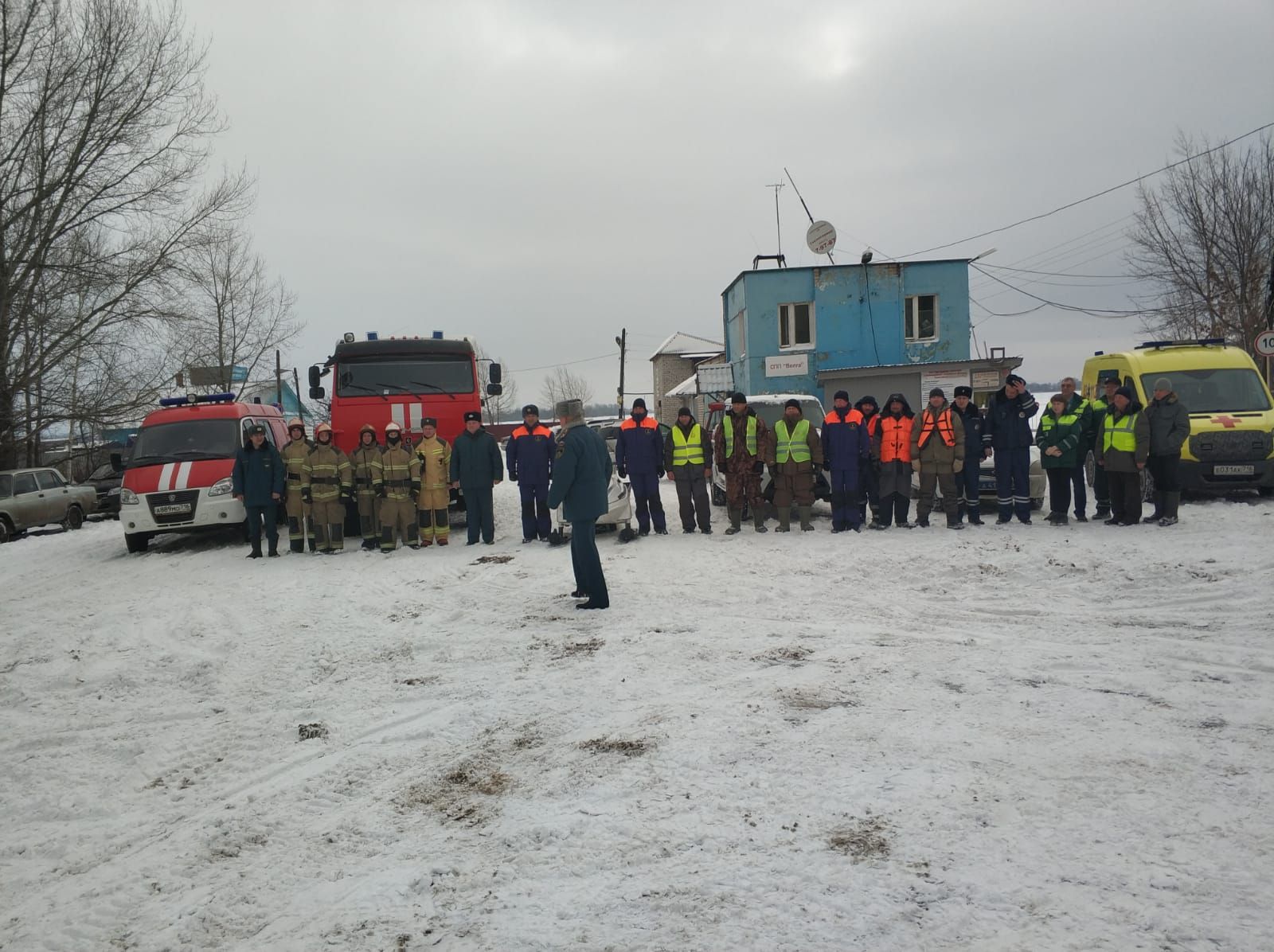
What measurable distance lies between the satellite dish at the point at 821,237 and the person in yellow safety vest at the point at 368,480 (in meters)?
19.5

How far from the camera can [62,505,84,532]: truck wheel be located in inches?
778

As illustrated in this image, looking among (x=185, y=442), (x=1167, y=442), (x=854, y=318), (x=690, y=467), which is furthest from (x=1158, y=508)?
(x=854, y=318)

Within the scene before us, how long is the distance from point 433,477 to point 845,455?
589cm

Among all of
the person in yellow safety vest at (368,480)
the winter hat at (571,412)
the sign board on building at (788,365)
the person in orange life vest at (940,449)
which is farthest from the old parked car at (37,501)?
the sign board on building at (788,365)

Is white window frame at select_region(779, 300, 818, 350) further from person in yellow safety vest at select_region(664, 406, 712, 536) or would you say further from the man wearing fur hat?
the man wearing fur hat

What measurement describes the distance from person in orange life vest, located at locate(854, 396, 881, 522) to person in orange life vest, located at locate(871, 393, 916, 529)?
8cm

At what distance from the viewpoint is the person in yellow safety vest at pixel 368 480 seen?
12.0 meters

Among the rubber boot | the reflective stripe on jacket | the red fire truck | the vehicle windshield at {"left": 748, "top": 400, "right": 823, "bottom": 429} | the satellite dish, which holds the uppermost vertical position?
the satellite dish

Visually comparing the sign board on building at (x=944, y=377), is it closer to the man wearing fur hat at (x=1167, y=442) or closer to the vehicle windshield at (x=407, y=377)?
the man wearing fur hat at (x=1167, y=442)

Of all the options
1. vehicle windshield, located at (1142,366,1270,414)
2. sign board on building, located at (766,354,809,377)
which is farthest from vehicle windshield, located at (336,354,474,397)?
sign board on building, located at (766,354,809,377)

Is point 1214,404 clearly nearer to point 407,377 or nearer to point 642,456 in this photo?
point 642,456

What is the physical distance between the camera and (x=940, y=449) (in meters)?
11.7

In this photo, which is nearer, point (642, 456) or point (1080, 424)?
point (1080, 424)

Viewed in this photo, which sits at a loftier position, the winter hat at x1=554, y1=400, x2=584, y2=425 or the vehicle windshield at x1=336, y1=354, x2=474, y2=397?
the vehicle windshield at x1=336, y1=354, x2=474, y2=397
